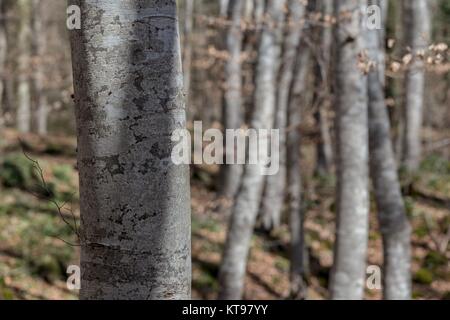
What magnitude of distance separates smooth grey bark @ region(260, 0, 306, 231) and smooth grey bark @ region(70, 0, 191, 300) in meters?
4.52

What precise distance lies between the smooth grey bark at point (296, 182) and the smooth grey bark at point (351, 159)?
2756mm

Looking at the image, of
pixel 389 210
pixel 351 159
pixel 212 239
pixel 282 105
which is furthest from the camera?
pixel 212 239

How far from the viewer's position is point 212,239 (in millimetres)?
11164

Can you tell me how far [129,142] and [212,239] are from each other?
9240 millimetres

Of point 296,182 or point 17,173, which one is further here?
point 17,173

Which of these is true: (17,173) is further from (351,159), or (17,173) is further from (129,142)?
(129,142)

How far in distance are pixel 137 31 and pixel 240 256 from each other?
18.3ft

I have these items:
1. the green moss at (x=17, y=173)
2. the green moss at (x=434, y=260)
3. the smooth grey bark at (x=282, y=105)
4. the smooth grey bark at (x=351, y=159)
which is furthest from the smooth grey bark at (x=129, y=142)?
the green moss at (x=17, y=173)

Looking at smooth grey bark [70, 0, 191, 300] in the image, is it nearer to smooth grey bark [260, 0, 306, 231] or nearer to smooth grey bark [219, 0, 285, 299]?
smooth grey bark [260, 0, 306, 231]

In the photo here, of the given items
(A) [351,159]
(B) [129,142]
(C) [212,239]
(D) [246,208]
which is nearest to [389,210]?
(A) [351,159]

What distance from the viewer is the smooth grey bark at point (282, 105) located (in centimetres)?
807

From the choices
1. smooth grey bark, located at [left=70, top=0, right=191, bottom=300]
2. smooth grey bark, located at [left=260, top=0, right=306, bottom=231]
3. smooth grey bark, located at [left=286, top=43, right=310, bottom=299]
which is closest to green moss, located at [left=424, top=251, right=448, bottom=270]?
smooth grey bark, located at [left=286, top=43, right=310, bottom=299]

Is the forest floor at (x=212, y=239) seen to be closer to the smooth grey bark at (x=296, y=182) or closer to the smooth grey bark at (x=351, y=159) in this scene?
the smooth grey bark at (x=296, y=182)
